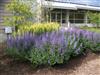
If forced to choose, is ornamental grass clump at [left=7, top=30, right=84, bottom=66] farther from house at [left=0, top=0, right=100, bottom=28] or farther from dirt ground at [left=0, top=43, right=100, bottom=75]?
house at [left=0, top=0, right=100, bottom=28]

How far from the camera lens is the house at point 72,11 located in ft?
81.4

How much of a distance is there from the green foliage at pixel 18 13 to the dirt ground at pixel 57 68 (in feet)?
17.9

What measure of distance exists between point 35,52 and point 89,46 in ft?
10.0

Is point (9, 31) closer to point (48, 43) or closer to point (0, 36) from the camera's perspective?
point (0, 36)

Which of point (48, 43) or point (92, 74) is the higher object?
point (48, 43)

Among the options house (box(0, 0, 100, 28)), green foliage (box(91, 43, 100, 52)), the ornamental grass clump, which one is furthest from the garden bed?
house (box(0, 0, 100, 28))

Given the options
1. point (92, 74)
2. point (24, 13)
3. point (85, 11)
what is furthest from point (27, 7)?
point (85, 11)

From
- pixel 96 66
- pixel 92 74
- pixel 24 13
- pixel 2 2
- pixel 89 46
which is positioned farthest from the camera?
pixel 2 2

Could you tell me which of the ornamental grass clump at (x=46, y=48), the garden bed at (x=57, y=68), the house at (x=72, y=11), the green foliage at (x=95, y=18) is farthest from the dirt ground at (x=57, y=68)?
the green foliage at (x=95, y=18)

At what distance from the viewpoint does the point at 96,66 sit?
8898 millimetres

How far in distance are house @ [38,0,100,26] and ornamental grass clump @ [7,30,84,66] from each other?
13843 millimetres

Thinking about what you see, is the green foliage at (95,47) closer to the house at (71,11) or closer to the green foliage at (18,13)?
the green foliage at (18,13)

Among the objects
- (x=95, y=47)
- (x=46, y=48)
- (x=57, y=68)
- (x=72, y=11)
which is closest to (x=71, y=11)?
(x=72, y=11)

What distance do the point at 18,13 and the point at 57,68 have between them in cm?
731
